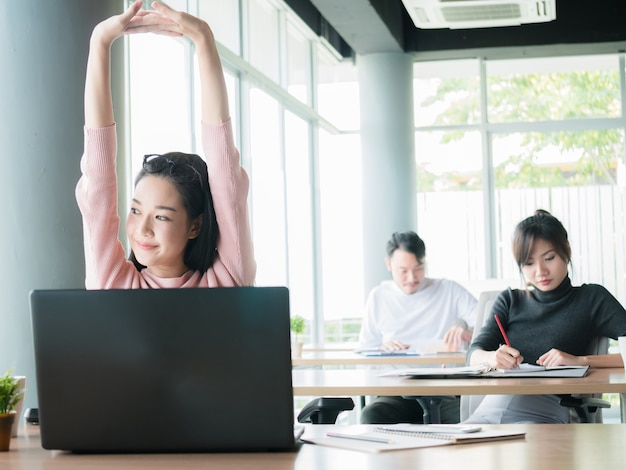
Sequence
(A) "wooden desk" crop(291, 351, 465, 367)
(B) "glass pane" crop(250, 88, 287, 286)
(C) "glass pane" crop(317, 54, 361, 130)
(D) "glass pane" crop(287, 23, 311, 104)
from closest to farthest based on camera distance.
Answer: (A) "wooden desk" crop(291, 351, 465, 367) → (B) "glass pane" crop(250, 88, 287, 286) → (D) "glass pane" crop(287, 23, 311, 104) → (C) "glass pane" crop(317, 54, 361, 130)

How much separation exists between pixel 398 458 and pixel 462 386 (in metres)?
1.07

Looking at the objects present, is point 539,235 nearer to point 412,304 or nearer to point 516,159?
point 412,304

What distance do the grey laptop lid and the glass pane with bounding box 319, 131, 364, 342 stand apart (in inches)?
258

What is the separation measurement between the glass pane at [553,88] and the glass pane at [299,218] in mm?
1950

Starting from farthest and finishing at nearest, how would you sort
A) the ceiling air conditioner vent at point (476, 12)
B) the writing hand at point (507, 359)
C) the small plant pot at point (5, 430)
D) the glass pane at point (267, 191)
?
1. the glass pane at point (267, 191)
2. the ceiling air conditioner vent at point (476, 12)
3. the writing hand at point (507, 359)
4. the small plant pot at point (5, 430)

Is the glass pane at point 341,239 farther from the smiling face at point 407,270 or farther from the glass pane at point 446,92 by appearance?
the smiling face at point 407,270

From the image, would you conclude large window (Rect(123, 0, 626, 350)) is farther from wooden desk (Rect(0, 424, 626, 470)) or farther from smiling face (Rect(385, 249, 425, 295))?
wooden desk (Rect(0, 424, 626, 470))

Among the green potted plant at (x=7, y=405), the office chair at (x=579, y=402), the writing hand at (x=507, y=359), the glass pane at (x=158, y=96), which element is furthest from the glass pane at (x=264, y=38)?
the green potted plant at (x=7, y=405)

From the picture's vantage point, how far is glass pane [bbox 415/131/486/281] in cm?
857

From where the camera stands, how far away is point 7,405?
182 cm

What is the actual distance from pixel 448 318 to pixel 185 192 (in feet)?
10.2

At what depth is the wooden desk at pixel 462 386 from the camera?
2.52 m

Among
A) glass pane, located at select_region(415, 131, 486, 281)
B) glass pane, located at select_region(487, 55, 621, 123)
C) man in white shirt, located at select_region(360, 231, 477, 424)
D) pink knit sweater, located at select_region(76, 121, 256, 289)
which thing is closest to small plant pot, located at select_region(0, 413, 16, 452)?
pink knit sweater, located at select_region(76, 121, 256, 289)

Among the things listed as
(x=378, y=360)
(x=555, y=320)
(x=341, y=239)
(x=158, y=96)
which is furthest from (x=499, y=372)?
(x=341, y=239)
